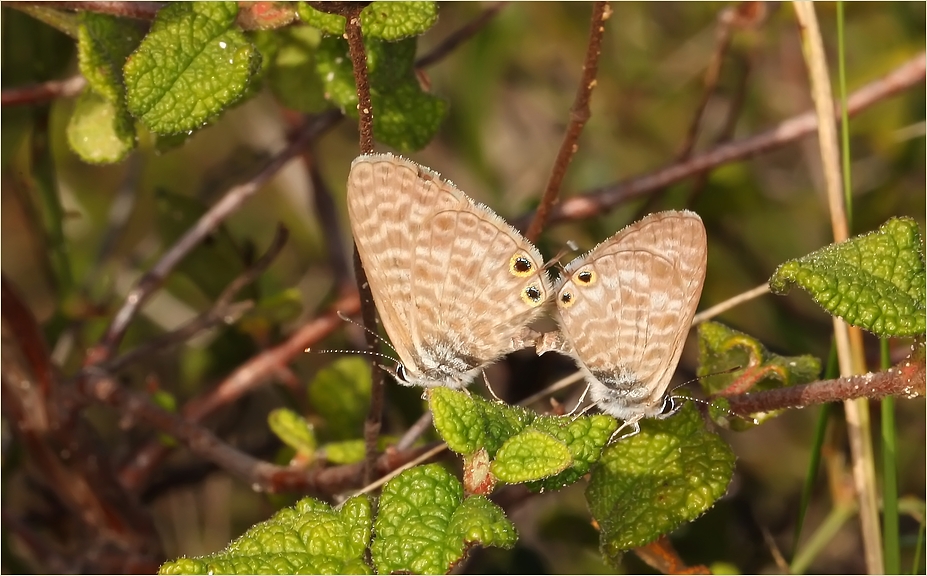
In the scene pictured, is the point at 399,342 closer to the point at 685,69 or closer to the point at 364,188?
the point at 364,188

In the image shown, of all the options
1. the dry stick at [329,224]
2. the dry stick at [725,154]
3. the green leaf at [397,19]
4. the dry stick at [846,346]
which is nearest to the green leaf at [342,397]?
the dry stick at [329,224]

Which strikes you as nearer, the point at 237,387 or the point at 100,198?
the point at 237,387

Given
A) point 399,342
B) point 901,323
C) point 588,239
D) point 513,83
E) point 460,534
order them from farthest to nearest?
point 513,83, point 588,239, point 399,342, point 901,323, point 460,534

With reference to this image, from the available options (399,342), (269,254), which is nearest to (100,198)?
(269,254)

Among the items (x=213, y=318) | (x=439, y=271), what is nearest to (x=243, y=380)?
(x=213, y=318)

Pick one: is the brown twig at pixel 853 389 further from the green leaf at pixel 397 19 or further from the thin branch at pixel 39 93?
the thin branch at pixel 39 93

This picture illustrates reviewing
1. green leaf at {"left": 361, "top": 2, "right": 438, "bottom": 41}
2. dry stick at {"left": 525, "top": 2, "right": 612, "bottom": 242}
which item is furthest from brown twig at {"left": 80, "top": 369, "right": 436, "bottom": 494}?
green leaf at {"left": 361, "top": 2, "right": 438, "bottom": 41}

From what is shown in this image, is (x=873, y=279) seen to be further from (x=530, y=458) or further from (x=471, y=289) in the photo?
(x=471, y=289)
